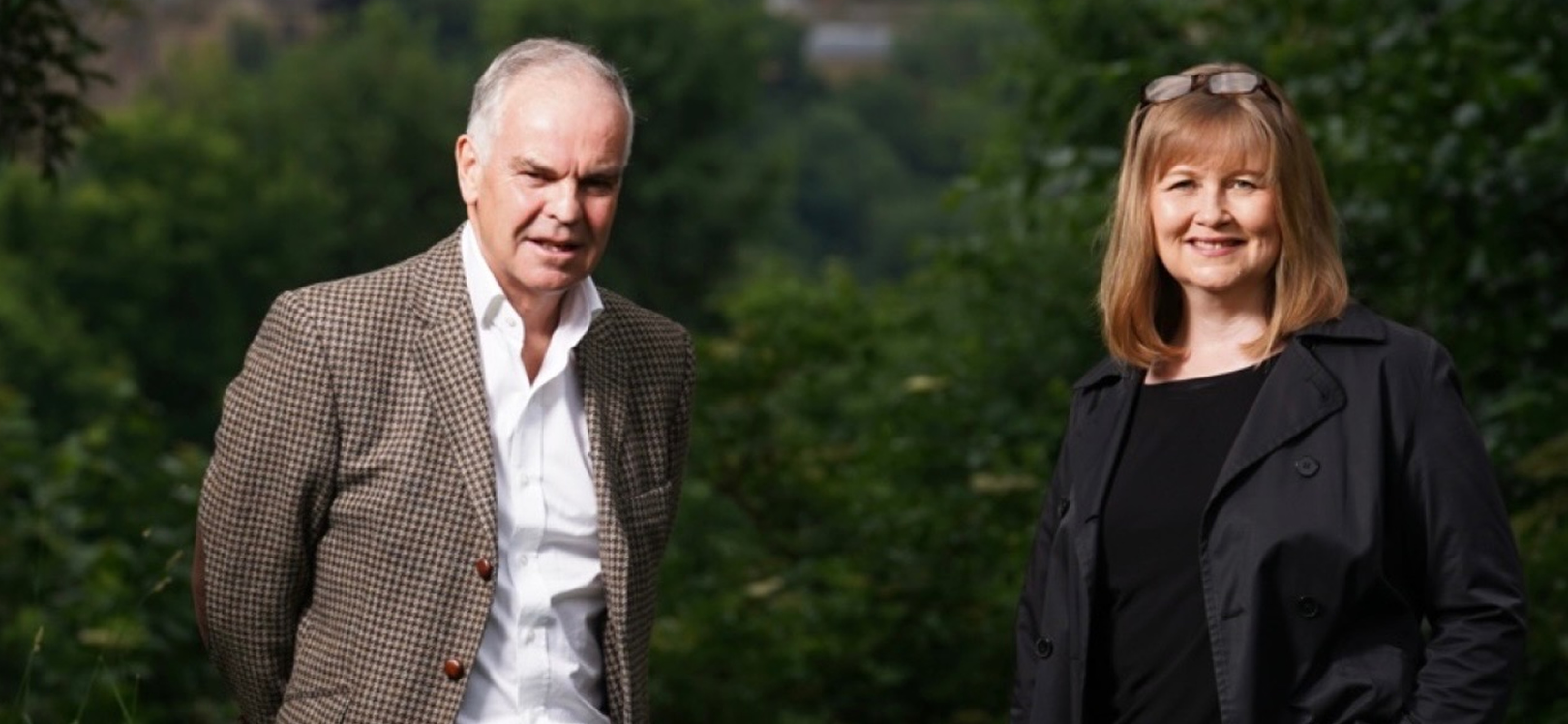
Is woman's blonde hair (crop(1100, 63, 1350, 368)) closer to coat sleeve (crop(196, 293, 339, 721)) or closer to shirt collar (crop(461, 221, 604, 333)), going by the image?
shirt collar (crop(461, 221, 604, 333))

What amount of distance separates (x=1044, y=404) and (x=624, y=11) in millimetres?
54429

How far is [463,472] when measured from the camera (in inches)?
131

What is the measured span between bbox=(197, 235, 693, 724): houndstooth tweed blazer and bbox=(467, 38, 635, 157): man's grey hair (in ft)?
0.59

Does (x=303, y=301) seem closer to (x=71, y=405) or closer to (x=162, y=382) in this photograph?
(x=71, y=405)

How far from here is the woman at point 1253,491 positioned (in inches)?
126

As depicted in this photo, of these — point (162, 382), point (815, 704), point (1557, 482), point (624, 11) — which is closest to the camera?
point (1557, 482)

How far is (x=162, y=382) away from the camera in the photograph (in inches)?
2183

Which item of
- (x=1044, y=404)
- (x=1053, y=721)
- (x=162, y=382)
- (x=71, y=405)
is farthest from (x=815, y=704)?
(x=162, y=382)

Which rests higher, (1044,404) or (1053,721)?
(1053,721)

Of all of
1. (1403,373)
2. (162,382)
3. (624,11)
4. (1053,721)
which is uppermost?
(1403,373)

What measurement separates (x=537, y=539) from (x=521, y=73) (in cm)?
55

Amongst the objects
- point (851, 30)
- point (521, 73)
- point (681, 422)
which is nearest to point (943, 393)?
point (681, 422)

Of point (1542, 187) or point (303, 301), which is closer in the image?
point (303, 301)

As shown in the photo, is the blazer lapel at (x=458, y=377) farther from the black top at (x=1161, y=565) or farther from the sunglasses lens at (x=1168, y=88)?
the sunglasses lens at (x=1168, y=88)
